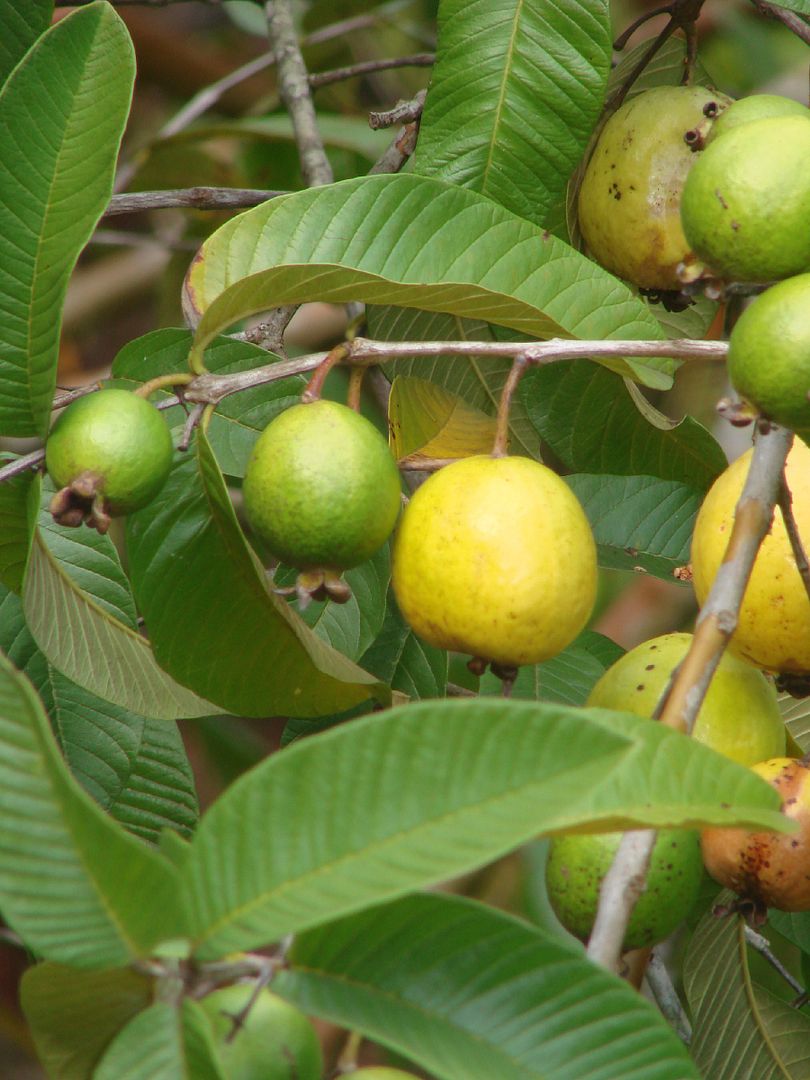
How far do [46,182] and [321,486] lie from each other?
33 cm

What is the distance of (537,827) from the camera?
64cm

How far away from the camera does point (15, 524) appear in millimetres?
1117

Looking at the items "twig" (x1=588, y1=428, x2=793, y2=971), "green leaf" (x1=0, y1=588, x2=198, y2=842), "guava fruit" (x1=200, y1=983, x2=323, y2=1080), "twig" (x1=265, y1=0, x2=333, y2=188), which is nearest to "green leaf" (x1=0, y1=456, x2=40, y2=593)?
"green leaf" (x1=0, y1=588, x2=198, y2=842)

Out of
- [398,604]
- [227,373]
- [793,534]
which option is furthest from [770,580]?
[227,373]

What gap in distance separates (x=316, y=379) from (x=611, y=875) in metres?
0.48

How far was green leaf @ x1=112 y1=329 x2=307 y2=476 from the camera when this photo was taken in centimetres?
125

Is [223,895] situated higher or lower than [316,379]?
lower

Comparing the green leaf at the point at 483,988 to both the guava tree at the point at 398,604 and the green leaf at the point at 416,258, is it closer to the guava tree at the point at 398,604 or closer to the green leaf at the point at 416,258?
the guava tree at the point at 398,604

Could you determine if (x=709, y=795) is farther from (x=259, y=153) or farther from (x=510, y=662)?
(x=259, y=153)

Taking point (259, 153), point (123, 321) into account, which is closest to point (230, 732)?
point (259, 153)

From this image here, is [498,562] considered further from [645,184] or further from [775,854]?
[645,184]

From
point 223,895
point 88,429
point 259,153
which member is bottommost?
point 223,895

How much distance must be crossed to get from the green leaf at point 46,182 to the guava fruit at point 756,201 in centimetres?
47

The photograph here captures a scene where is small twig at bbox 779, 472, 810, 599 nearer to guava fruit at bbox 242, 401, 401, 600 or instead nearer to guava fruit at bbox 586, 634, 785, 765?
guava fruit at bbox 586, 634, 785, 765
